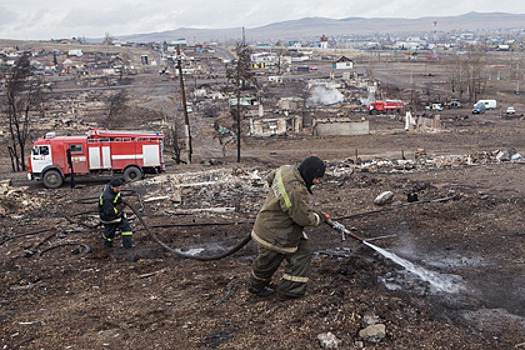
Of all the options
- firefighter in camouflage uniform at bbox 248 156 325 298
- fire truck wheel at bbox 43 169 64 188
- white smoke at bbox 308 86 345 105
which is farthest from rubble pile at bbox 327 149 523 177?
white smoke at bbox 308 86 345 105

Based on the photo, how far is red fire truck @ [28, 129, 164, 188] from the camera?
1966 centimetres

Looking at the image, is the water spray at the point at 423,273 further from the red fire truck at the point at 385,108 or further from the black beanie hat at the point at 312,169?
the red fire truck at the point at 385,108

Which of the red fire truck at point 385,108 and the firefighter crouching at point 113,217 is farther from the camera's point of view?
the red fire truck at point 385,108

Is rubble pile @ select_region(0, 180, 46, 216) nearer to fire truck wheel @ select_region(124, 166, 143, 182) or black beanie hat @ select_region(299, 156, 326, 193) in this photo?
fire truck wheel @ select_region(124, 166, 143, 182)

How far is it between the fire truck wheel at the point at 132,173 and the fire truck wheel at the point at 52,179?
2.50m

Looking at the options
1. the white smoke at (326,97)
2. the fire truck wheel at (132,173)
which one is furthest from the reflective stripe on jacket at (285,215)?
the white smoke at (326,97)

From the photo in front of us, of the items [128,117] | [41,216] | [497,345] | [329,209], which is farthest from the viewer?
[128,117]

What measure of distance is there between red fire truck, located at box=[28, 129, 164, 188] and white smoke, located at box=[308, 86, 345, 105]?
136 feet

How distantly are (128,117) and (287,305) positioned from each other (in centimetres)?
4882

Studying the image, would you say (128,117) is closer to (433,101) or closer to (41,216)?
(433,101)

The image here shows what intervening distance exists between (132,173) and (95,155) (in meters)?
1.60

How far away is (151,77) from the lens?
97.2 metres

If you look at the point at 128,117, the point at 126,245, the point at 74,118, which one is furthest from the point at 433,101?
the point at 126,245

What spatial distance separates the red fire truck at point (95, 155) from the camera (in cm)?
1966
